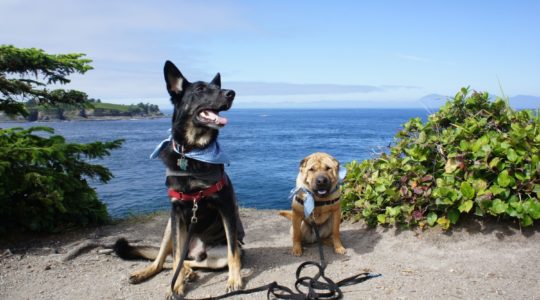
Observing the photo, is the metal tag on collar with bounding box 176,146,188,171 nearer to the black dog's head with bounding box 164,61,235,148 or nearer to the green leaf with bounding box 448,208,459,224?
the black dog's head with bounding box 164,61,235,148

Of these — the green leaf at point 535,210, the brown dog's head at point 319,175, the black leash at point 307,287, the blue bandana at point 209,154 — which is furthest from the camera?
the brown dog's head at point 319,175

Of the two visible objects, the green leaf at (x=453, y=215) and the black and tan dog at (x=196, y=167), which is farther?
the green leaf at (x=453, y=215)

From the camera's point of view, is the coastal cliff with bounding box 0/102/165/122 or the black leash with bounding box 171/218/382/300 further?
the coastal cliff with bounding box 0/102/165/122

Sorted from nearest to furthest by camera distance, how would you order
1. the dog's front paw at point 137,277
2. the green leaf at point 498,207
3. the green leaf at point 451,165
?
the dog's front paw at point 137,277
the green leaf at point 498,207
the green leaf at point 451,165

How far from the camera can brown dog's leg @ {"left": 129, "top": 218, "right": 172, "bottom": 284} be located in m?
4.96

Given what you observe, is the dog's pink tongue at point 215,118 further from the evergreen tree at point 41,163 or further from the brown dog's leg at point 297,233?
the evergreen tree at point 41,163

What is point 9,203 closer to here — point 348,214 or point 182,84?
point 182,84

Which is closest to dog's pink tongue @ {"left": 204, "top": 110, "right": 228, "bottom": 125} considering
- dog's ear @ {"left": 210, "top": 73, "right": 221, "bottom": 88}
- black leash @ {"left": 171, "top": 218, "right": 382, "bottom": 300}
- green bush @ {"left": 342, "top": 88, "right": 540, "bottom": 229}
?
dog's ear @ {"left": 210, "top": 73, "right": 221, "bottom": 88}

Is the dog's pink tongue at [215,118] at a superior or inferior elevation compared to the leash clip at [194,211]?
superior

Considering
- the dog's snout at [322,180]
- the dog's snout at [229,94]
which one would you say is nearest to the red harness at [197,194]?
the dog's snout at [229,94]

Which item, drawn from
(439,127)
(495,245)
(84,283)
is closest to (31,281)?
(84,283)

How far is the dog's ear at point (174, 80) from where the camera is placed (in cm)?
470

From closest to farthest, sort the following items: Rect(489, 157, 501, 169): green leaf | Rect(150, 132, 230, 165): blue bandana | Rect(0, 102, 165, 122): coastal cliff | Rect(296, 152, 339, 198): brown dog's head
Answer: Rect(150, 132, 230, 165): blue bandana
Rect(296, 152, 339, 198): brown dog's head
Rect(489, 157, 501, 169): green leaf
Rect(0, 102, 165, 122): coastal cliff

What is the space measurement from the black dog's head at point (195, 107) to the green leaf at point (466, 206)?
357cm
